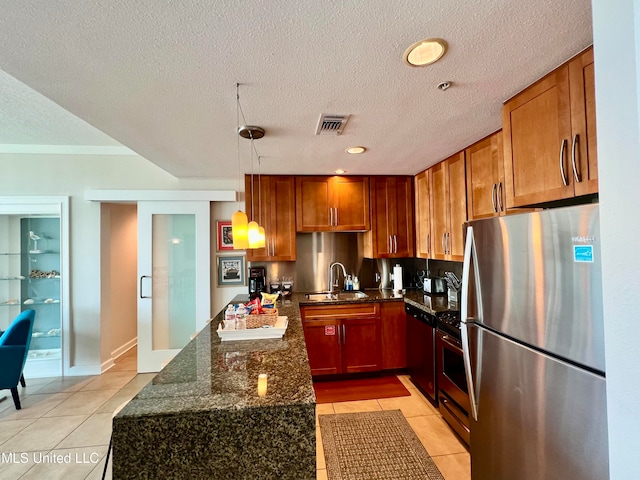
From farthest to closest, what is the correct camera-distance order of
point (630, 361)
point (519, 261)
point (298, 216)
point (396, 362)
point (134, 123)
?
point (298, 216) → point (396, 362) → point (134, 123) → point (519, 261) → point (630, 361)

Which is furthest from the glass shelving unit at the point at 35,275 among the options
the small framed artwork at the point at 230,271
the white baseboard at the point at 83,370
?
the small framed artwork at the point at 230,271

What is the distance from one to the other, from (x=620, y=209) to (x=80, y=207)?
183 inches

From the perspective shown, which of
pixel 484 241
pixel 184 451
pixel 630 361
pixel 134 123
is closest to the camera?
pixel 630 361

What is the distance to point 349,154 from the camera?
9.01ft

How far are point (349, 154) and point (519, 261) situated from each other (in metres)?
1.80

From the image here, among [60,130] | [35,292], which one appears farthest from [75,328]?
[60,130]

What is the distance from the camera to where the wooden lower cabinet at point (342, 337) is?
314 cm

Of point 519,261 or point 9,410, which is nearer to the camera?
point 519,261

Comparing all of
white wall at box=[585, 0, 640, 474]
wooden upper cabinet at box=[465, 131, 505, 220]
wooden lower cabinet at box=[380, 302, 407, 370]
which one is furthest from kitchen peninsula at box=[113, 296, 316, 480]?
wooden lower cabinet at box=[380, 302, 407, 370]

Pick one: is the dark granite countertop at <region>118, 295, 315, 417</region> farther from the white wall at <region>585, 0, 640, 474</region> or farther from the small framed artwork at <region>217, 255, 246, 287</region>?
the small framed artwork at <region>217, 255, 246, 287</region>

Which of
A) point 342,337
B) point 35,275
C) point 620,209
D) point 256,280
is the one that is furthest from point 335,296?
point 35,275

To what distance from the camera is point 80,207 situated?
11.6ft

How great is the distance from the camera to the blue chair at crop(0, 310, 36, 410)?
2.58 m

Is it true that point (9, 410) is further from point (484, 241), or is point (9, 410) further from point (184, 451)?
point (484, 241)
